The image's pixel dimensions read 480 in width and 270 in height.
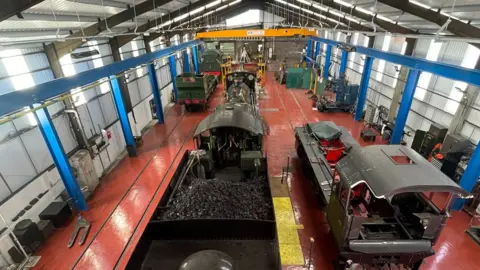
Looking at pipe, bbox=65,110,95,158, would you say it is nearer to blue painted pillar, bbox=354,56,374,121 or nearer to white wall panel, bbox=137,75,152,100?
white wall panel, bbox=137,75,152,100

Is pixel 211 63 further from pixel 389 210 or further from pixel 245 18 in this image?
pixel 389 210

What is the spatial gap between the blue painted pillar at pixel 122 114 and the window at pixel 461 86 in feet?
39.7

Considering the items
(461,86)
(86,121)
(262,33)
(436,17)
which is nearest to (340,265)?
(436,17)

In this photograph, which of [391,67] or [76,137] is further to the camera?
[391,67]

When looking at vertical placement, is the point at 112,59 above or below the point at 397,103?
above

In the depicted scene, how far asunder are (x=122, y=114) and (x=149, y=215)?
424 cm

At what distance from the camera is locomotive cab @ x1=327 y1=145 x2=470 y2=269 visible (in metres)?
3.89

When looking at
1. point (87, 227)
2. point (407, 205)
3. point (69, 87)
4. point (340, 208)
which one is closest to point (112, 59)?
point (69, 87)

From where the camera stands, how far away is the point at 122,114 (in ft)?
30.1

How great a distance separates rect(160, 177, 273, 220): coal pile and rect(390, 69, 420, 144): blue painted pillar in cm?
643

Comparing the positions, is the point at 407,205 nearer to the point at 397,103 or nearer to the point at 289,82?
the point at 397,103

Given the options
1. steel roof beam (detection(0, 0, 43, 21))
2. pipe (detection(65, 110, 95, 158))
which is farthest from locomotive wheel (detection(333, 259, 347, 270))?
pipe (detection(65, 110, 95, 158))

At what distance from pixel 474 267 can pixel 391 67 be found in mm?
11074

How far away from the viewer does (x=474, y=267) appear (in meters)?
5.26
